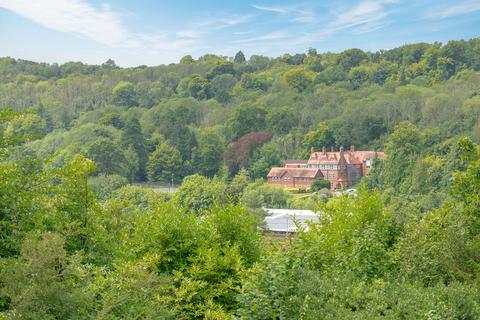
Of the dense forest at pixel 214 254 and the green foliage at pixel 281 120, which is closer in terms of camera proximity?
the dense forest at pixel 214 254

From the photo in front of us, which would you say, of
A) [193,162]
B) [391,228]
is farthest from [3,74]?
[391,228]

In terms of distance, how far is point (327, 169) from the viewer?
4181 centimetres

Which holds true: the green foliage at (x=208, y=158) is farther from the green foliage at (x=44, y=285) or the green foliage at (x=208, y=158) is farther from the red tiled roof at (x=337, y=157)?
the green foliage at (x=44, y=285)

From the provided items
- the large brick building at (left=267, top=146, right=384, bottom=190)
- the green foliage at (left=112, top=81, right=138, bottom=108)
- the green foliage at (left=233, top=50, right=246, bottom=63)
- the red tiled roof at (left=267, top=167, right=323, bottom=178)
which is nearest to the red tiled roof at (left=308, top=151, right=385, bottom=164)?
the large brick building at (left=267, top=146, right=384, bottom=190)

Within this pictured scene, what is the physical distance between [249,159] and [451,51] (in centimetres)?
3067

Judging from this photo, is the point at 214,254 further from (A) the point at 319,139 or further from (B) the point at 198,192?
(A) the point at 319,139

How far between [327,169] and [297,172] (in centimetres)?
243

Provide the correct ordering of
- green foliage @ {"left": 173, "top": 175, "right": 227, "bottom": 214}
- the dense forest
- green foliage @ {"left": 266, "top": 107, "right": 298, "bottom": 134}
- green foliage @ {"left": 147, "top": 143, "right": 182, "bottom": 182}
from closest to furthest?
the dense forest < green foliage @ {"left": 173, "top": 175, "right": 227, "bottom": 214} < green foliage @ {"left": 147, "top": 143, "right": 182, "bottom": 182} < green foliage @ {"left": 266, "top": 107, "right": 298, "bottom": 134}

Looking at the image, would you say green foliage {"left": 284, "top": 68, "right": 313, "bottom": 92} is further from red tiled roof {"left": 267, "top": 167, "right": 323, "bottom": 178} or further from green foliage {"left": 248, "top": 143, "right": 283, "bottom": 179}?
red tiled roof {"left": 267, "top": 167, "right": 323, "bottom": 178}

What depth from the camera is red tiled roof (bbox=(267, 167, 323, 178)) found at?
133 feet

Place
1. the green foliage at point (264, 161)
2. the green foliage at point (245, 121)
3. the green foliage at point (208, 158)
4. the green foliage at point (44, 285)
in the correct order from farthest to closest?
the green foliage at point (245, 121), the green foliage at point (208, 158), the green foliage at point (264, 161), the green foliage at point (44, 285)

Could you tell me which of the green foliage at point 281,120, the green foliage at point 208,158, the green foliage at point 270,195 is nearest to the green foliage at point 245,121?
the green foliage at point 281,120

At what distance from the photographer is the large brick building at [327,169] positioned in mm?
40594

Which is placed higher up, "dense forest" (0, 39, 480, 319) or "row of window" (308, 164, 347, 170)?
"dense forest" (0, 39, 480, 319)
